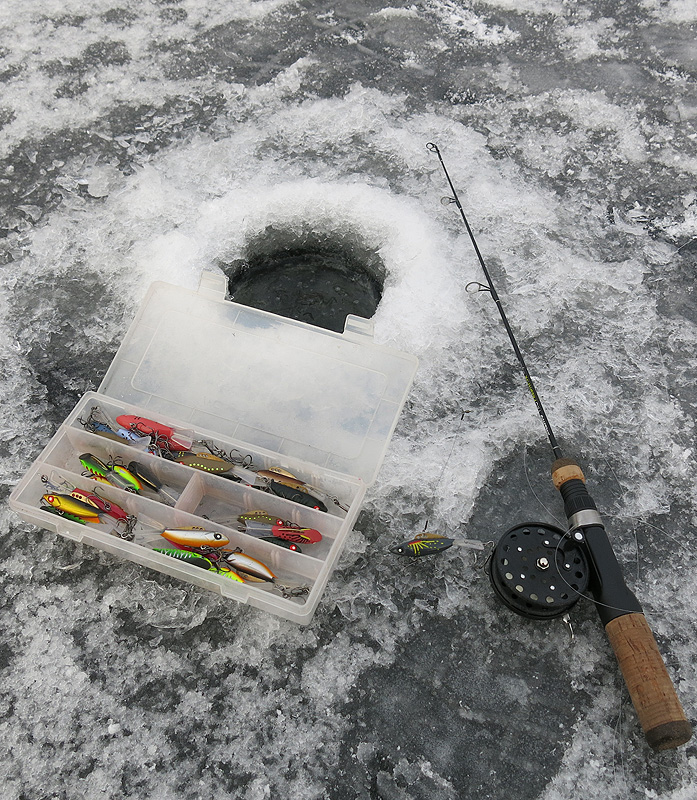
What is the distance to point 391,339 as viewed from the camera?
10.3ft

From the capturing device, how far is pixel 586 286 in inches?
132

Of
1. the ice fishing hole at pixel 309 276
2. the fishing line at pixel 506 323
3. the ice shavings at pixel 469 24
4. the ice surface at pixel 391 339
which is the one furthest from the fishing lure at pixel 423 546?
the ice shavings at pixel 469 24

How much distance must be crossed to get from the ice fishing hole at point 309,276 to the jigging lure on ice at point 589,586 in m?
1.39

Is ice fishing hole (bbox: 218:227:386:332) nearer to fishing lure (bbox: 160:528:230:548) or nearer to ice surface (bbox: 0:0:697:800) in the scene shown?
ice surface (bbox: 0:0:697:800)

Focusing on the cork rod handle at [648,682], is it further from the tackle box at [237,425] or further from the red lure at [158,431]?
the red lure at [158,431]

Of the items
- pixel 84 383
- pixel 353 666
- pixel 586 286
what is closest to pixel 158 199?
pixel 84 383

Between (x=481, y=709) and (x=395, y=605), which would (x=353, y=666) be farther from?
(x=481, y=709)

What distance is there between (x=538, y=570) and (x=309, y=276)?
1.91 m

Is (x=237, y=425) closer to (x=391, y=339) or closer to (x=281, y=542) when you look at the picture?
(x=281, y=542)

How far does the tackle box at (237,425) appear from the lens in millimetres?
2525

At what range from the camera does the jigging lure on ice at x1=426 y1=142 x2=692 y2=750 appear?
2.19m

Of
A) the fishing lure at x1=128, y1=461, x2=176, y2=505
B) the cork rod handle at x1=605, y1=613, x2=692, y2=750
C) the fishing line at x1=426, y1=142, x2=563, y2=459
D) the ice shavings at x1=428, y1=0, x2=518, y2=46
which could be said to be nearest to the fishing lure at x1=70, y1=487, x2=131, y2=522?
the fishing lure at x1=128, y1=461, x2=176, y2=505

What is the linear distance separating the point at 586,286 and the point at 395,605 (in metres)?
1.84

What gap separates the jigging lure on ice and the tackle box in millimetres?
623
